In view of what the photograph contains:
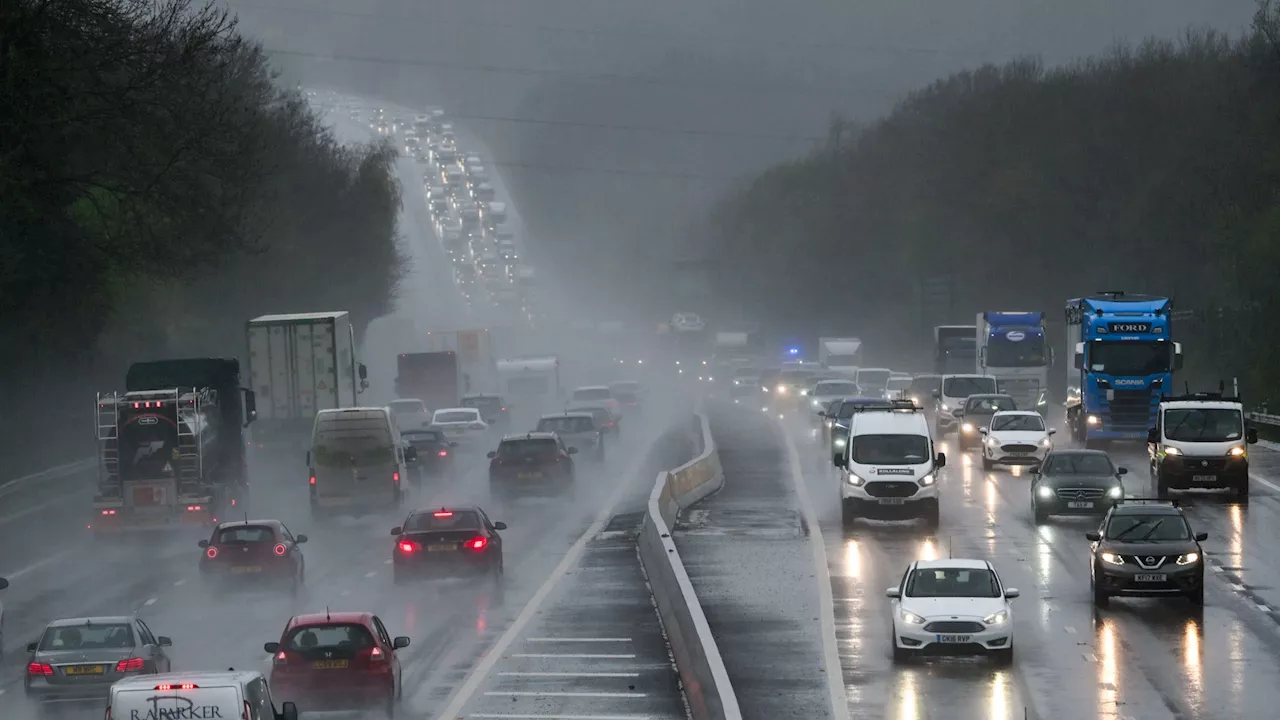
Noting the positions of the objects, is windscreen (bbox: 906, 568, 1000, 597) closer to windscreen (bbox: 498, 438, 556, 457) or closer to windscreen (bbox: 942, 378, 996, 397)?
windscreen (bbox: 498, 438, 556, 457)

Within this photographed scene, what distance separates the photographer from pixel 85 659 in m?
21.4

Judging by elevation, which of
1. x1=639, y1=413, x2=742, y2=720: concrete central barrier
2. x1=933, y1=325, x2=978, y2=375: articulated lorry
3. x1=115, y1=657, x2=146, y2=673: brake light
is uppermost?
x1=933, y1=325, x2=978, y2=375: articulated lorry

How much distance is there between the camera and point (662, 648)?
27.1m

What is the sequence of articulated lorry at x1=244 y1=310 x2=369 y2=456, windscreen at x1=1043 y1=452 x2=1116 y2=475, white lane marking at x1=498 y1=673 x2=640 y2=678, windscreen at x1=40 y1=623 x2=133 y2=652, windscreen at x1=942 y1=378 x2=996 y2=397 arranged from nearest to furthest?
windscreen at x1=40 y1=623 x2=133 y2=652 → white lane marking at x1=498 y1=673 x2=640 y2=678 → windscreen at x1=1043 y1=452 x2=1116 y2=475 → articulated lorry at x1=244 y1=310 x2=369 y2=456 → windscreen at x1=942 y1=378 x2=996 y2=397

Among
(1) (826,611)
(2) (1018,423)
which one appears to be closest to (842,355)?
(2) (1018,423)

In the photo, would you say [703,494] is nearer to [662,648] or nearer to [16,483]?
[16,483]

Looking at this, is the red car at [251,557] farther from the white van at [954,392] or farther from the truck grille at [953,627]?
→ the white van at [954,392]

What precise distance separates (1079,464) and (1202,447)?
12.8 ft

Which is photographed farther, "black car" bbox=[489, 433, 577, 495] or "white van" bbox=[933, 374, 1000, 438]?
"white van" bbox=[933, 374, 1000, 438]

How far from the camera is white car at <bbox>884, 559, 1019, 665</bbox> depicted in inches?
952

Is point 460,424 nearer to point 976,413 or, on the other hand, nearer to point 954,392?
point 954,392

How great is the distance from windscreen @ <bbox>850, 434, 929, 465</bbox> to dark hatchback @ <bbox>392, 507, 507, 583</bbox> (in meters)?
9.81

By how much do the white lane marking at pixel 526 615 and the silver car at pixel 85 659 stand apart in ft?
11.3

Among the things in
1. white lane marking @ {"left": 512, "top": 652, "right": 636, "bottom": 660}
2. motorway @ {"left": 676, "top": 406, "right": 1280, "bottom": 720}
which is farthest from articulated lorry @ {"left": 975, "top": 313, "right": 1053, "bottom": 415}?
white lane marking @ {"left": 512, "top": 652, "right": 636, "bottom": 660}
